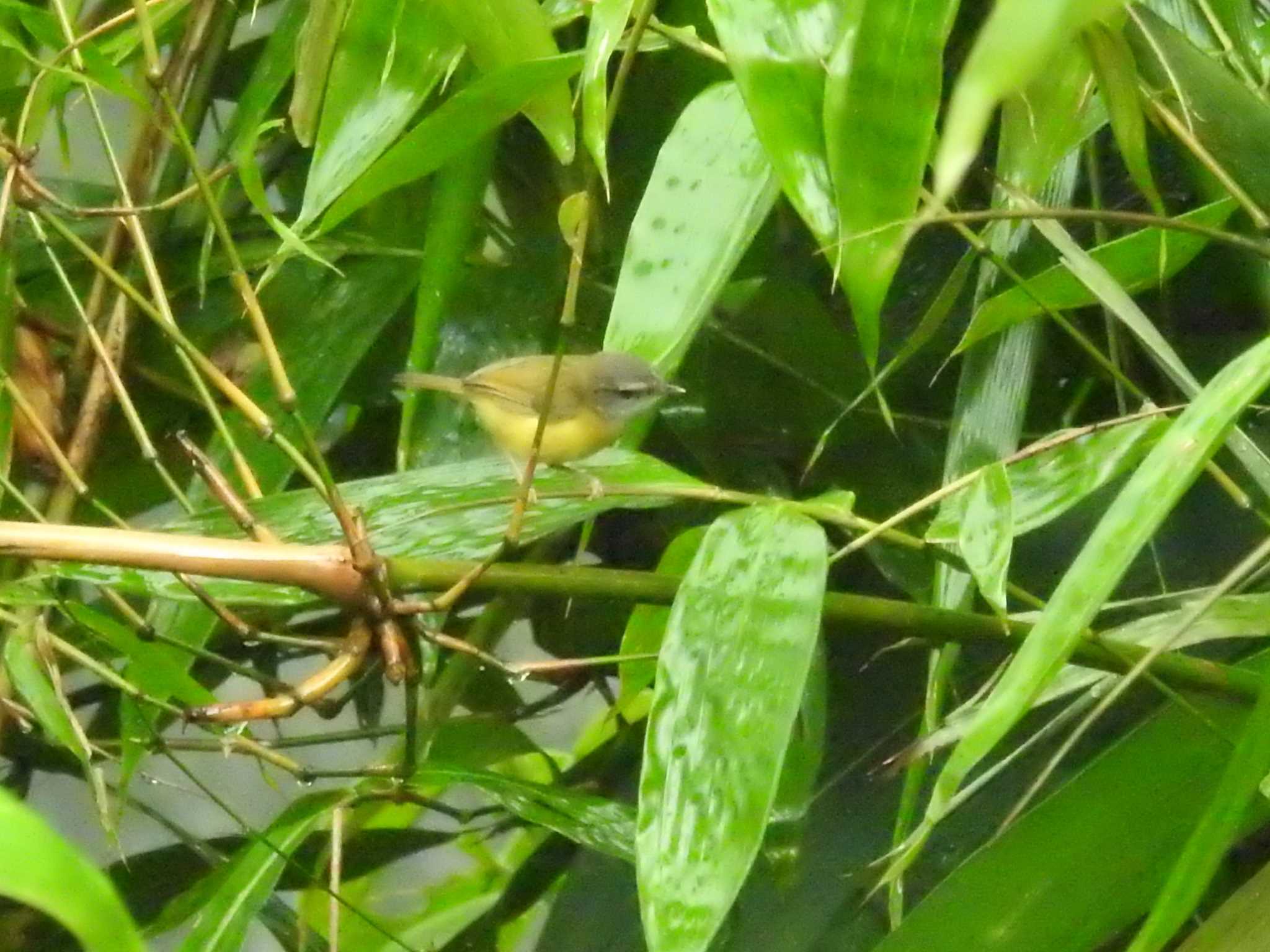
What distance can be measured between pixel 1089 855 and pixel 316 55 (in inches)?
20.0

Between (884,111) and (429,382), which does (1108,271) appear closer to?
(884,111)

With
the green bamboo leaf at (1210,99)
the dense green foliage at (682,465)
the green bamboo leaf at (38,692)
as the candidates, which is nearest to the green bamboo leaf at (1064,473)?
the dense green foliage at (682,465)

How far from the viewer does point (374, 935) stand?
3.99ft

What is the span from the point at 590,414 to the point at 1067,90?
0.52 m

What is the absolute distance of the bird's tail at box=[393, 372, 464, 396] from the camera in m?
0.90

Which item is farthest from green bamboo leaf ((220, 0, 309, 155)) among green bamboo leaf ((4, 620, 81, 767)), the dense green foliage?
green bamboo leaf ((4, 620, 81, 767))

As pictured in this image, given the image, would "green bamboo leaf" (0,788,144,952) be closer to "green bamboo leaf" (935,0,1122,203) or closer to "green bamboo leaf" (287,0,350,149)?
"green bamboo leaf" (935,0,1122,203)

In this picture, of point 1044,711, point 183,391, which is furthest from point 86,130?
point 1044,711

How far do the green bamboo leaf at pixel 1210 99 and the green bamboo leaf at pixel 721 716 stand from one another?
227mm

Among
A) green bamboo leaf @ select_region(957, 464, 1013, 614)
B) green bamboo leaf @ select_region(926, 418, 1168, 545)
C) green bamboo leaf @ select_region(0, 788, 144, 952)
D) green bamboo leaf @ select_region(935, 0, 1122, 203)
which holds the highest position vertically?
green bamboo leaf @ select_region(935, 0, 1122, 203)

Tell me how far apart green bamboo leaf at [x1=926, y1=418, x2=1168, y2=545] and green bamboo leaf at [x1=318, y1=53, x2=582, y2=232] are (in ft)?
0.75

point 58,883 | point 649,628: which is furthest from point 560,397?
point 58,883

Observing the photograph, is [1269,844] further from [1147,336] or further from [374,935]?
[374,935]

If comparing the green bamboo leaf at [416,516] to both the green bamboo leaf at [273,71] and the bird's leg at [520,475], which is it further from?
the green bamboo leaf at [273,71]
